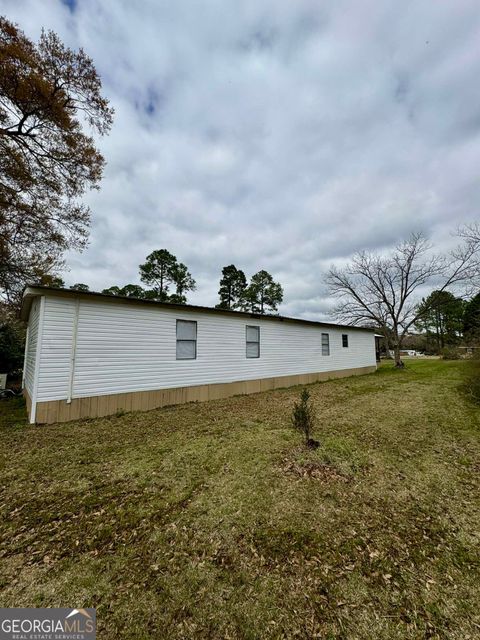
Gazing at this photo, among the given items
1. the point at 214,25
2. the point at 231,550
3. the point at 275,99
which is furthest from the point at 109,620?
the point at 275,99

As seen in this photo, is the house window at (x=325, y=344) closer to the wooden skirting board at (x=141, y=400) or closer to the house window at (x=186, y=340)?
the wooden skirting board at (x=141, y=400)

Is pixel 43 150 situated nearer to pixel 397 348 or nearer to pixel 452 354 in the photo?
pixel 397 348

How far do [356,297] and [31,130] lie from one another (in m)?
18.9

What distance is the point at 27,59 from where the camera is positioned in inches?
275

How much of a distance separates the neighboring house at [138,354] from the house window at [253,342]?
0.04 meters

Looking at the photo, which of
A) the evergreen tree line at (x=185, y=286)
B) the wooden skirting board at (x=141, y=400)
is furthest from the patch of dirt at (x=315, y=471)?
the evergreen tree line at (x=185, y=286)

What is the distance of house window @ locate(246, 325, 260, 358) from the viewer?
32.9ft

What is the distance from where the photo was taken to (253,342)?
401 inches

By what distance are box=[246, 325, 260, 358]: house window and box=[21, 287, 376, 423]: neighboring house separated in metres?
0.04

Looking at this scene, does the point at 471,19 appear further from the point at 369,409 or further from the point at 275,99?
the point at 369,409

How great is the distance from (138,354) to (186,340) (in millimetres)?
1593

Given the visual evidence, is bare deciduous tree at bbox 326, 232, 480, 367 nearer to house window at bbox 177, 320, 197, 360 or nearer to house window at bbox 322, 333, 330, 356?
house window at bbox 322, 333, 330, 356

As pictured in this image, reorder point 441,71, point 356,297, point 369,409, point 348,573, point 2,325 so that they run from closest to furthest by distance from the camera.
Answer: point 348,573, point 441,71, point 369,409, point 2,325, point 356,297

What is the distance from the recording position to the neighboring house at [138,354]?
582cm
